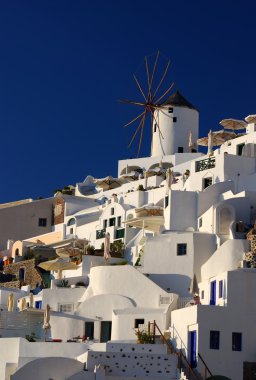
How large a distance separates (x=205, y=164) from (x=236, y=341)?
1772 centimetres

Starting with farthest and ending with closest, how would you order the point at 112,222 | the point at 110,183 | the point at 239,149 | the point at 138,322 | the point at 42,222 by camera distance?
the point at 42,222
the point at 110,183
the point at 112,222
the point at 239,149
the point at 138,322

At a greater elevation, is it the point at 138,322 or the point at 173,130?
the point at 173,130

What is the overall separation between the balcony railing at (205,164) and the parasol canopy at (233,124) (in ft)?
42.7

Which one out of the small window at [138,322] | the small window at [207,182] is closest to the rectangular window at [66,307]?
the small window at [138,322]

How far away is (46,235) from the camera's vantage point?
80688 millimetres

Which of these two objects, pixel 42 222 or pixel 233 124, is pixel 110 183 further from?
pixel 233 124

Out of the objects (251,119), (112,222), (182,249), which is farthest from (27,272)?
(251,119)

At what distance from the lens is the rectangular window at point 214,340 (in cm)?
5103

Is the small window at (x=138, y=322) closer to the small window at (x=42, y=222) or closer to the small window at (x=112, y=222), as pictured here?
the small window at (x=112, y=222)

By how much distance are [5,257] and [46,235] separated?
4.35 m

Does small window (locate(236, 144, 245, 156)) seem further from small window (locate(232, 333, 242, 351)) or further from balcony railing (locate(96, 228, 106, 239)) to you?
small window (locate(232, 333, 242, 351))

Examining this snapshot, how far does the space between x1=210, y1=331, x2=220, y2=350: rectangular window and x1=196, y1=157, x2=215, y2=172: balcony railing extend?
17.2 m

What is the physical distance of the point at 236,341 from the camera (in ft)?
169

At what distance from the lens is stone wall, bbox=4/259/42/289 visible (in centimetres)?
7106
